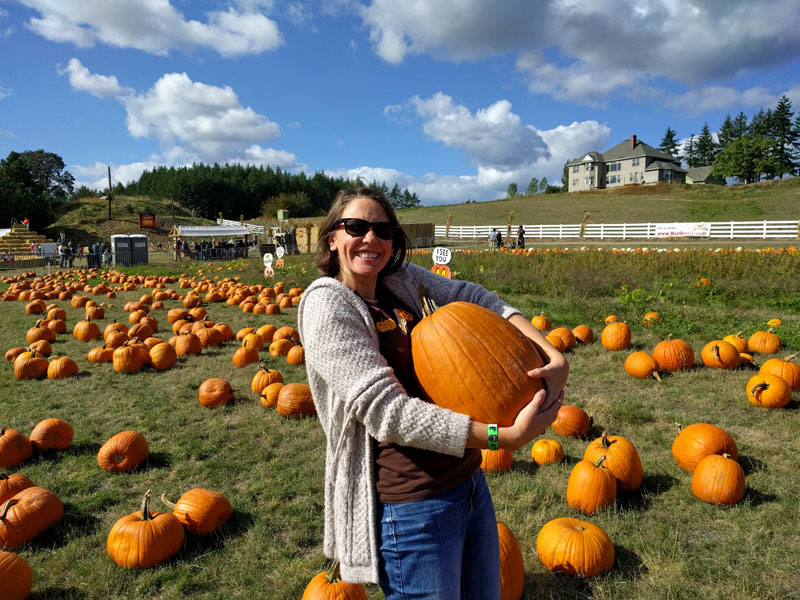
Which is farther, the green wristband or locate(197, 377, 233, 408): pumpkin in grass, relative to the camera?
locate(197, 377, 233, 408): pumpkin in grass

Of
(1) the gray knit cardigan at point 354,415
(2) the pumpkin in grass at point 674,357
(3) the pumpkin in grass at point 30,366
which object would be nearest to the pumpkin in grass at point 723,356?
(2) the pumpkin in grass at point 674,357

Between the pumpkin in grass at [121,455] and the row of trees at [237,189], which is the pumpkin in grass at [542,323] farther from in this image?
the row of trees at [237,189]

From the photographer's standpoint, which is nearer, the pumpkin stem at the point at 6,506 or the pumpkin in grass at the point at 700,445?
the pumpkin stem at the point at 6,506

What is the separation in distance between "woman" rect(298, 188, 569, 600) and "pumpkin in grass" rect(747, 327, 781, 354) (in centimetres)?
628

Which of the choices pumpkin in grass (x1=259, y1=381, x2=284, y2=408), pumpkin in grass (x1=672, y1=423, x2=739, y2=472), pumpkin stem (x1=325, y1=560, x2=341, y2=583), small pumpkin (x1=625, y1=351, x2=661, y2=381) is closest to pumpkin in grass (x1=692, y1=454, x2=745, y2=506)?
pumpkin in grass (x1=672, y1=423, x2=739, y2=472)

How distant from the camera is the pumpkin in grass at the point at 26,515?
3.16 metres

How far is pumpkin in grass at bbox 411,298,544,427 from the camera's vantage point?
1745 millimetres

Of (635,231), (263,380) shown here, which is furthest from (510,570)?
(635,231)

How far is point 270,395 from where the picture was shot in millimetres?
5449

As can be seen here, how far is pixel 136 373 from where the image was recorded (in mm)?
6953

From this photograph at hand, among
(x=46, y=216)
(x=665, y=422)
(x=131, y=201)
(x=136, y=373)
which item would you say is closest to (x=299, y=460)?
(x=665, y=422)

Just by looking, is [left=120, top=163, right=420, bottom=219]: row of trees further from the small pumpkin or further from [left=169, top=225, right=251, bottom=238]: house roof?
the small pumpkin

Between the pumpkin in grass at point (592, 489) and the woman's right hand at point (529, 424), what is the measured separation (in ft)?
6.54

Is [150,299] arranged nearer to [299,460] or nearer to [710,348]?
[299,460]
